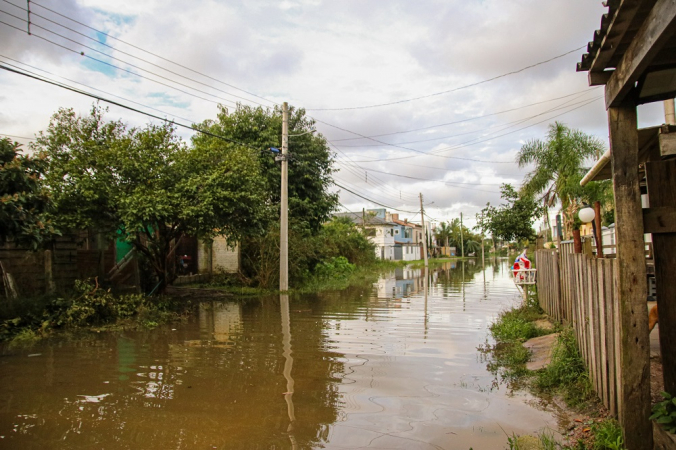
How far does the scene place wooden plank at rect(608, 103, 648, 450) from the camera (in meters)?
3.98

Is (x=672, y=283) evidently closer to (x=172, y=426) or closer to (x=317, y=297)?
(x=172, y=426)

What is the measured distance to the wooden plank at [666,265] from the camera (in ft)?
13.0

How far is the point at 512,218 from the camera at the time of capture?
61.0 feet

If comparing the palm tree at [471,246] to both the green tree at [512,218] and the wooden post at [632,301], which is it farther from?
the wooden post at [632,301]

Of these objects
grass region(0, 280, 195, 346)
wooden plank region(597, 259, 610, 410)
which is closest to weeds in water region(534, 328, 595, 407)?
wooden plank region(597, 259, 610, 410)

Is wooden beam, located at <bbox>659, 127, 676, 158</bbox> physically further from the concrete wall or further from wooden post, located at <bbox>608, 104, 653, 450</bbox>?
the concrete wall

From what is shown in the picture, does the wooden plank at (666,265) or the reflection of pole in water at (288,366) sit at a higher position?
the wooden plank at (666,265)

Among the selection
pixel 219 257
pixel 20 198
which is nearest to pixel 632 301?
pixel 20 198

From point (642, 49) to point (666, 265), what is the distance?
1.71 m

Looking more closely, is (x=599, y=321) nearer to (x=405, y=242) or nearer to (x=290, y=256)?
(x=290, y=256)

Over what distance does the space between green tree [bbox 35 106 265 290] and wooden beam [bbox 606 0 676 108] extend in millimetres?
11288

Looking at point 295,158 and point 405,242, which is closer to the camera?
point 295,158

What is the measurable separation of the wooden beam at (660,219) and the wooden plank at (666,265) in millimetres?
38

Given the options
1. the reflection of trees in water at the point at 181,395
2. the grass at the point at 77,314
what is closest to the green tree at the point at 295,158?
the grass at the point at 77,314
